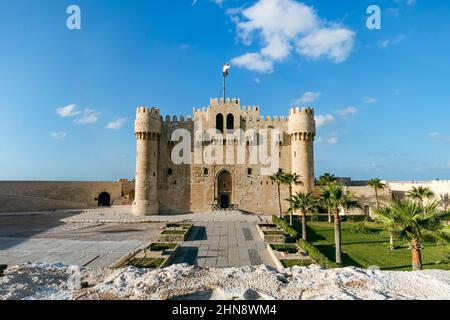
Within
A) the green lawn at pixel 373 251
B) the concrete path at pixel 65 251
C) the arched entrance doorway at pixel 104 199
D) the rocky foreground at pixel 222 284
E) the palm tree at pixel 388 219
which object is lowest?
the green lawn at pixel 373 251

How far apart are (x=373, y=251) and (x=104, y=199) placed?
37.1 meters

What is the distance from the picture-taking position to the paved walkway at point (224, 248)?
14874mm

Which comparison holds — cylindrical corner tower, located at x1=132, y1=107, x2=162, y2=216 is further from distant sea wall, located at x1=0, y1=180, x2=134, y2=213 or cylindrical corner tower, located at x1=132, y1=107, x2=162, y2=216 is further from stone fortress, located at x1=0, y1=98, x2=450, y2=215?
distant sea wall, located at x1=0, y1=180, x2=134, y2=213

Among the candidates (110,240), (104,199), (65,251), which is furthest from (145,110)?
(65,251)

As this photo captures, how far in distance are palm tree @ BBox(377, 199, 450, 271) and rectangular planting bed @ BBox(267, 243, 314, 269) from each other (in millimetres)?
5056

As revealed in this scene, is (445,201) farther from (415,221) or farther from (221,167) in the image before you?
(415,221)

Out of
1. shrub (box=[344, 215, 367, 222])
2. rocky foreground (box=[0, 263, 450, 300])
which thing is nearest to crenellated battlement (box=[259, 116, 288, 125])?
shrub (box=[344, 215, 367, 222])

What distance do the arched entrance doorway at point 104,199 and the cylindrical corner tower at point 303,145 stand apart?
27175 millimetres

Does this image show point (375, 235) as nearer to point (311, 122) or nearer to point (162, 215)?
point (311, 122)

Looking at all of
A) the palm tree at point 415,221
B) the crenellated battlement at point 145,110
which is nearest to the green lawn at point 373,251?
the palm tree at point 415,221

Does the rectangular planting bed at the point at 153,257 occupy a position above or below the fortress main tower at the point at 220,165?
below

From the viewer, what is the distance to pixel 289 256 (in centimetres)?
1510

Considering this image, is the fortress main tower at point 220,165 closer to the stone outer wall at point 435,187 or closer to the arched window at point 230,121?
the arched window at point 230,121
